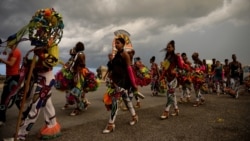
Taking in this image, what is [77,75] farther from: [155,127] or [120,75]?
[155,127]

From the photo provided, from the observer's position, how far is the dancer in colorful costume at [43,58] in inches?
196

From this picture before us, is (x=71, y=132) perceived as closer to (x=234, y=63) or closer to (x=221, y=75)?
(x=234, y=63)

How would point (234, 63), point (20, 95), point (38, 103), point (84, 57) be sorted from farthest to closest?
point (234, 63), point (84, 57), point (20, 95), point (38, 103)

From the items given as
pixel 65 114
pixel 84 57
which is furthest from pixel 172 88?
pixel 65 114

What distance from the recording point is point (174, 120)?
7.11 metres

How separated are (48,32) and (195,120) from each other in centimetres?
447

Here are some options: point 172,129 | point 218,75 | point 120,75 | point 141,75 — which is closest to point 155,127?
point 172,129

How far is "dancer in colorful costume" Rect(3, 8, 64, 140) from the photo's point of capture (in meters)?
4.98

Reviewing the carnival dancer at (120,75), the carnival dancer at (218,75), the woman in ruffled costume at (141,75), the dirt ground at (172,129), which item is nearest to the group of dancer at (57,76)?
the carnival dancer at (120,75)

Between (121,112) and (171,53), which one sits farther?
(121,112)

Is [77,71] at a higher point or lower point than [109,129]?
higher

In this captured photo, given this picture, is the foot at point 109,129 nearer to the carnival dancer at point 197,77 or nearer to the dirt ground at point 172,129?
the dirt ground at point 172,129

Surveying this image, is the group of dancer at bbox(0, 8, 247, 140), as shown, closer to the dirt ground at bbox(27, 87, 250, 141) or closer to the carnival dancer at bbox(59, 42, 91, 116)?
the carnival dancer at bbox(59, 42, 91, 116)

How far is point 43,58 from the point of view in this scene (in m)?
5.00
